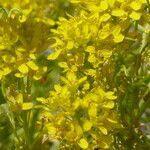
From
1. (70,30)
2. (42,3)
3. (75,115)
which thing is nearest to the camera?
(75,115)

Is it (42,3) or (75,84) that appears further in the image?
(42,3)

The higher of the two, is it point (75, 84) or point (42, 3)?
point (75, 84)

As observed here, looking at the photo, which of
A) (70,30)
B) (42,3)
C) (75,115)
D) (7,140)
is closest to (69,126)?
(75,115)

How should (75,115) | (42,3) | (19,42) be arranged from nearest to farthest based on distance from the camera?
(75,115), (19,42), (42,3)

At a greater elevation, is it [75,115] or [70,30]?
[70,30]

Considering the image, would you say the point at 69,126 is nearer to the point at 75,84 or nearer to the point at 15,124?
the point at 75,84

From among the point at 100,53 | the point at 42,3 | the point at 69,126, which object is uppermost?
the point at 100,53

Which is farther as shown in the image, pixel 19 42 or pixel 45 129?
pixel 19 42

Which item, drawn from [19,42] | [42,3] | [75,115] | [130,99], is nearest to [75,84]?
[75,115]

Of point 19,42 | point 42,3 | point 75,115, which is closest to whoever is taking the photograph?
point 75,115

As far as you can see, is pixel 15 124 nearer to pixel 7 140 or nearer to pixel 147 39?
pixel 7 140
